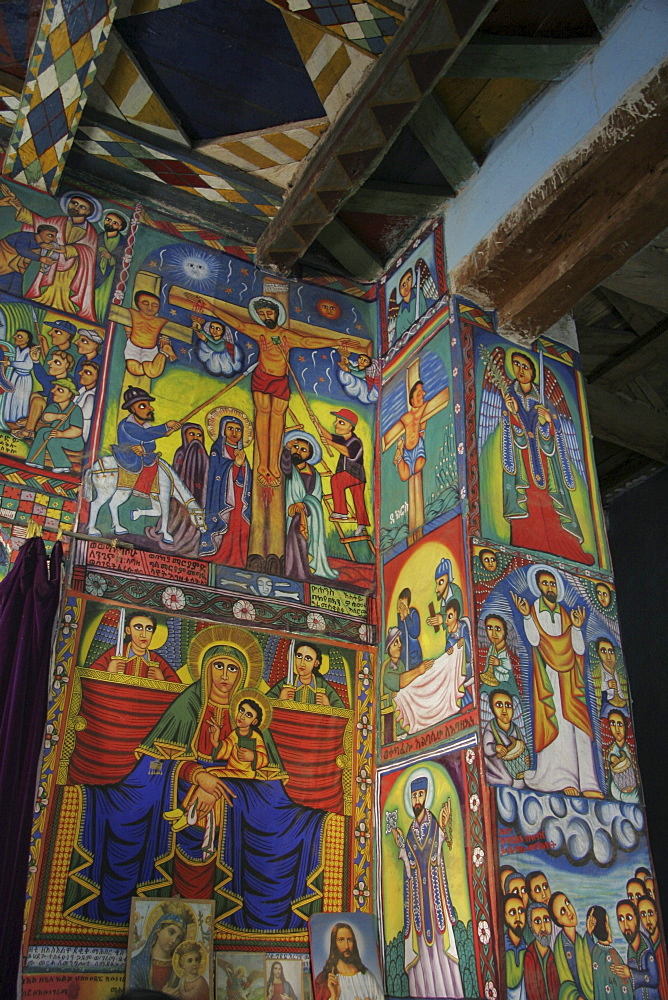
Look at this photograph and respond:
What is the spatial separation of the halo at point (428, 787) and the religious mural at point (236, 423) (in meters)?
1.32

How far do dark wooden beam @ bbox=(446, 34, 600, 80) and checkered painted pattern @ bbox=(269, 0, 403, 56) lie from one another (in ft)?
1.71

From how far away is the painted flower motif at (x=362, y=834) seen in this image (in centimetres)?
496

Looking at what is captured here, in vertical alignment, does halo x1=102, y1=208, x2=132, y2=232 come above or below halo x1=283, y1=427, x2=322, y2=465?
above

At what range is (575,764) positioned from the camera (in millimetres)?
4680

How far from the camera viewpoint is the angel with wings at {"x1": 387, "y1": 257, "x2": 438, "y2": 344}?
6.21 m

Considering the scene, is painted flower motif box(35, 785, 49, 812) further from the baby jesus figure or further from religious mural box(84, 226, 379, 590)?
religious mural box(84, 226, 379, 590)

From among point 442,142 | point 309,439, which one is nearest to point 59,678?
point 309,439

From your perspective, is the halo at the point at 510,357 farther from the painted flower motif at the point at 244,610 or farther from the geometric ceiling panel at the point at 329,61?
the painted flower motif at the point at 244,610

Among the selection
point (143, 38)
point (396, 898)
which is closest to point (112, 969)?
point (396, 898)

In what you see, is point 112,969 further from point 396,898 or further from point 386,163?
point 386,163

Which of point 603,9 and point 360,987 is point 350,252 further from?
point 360,987

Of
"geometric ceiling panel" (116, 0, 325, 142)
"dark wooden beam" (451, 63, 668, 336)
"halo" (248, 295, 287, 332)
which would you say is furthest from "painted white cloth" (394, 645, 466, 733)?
"geometric ceiling panel" (116, 0, 325, 142)

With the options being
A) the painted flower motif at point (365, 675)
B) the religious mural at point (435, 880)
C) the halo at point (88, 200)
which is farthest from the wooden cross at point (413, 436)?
the halo at point (88, 200)

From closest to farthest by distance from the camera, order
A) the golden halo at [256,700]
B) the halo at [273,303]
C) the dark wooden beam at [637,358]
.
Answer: the golden halo at [256,700]
the halo at [273,303]
the dark wooden beam at [637,358]
